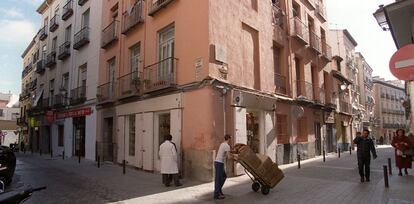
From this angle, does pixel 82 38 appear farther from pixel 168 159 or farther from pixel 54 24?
pixel 168 159

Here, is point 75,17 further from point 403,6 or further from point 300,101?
point 403,6

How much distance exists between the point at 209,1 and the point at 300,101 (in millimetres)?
8028

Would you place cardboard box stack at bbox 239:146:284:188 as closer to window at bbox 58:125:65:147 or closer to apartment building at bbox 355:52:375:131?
window at bbox 58:125:65:147

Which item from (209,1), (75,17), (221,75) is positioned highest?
(75,17)

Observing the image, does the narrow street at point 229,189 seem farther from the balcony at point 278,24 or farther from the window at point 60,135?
the window at point 60,135

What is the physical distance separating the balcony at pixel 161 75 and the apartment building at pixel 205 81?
0.04 meters

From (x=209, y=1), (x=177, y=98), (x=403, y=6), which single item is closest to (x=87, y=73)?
(x=177, y=98)

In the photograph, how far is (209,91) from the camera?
11.1m

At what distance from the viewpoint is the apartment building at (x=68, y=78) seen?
64.4 ft

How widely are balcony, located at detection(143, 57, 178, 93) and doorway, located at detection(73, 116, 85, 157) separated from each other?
27.2 ft

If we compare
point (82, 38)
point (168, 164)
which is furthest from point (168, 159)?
point (82, 38)

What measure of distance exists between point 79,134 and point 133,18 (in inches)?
358

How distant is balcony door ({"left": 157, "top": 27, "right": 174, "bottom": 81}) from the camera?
1297 cm

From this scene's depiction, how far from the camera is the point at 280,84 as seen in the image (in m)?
16.1
